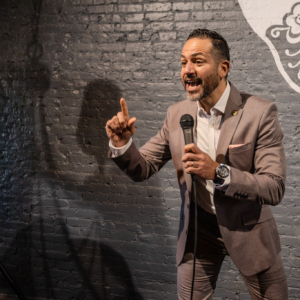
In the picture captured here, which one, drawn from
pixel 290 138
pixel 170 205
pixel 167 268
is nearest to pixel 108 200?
pixel 170 205

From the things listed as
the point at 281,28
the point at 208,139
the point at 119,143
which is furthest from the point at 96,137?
the point at 281,28

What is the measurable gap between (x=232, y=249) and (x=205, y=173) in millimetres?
460

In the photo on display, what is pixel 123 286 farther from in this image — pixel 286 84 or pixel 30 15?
pixel 30 15

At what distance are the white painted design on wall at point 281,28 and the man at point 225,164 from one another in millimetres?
970

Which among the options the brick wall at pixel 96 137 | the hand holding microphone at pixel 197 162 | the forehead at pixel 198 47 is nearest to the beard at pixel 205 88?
the forehead at pixel 198 47

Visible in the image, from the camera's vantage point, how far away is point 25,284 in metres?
2.68

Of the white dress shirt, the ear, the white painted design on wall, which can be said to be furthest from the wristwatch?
the white painted design on wall

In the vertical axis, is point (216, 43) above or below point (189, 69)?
above

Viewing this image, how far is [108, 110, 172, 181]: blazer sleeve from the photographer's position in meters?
1.37

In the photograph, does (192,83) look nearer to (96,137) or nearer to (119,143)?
(119,143)

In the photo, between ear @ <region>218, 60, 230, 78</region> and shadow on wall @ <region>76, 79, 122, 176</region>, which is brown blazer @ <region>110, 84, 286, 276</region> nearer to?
ear @ <region>218, 60, 230, 78</region>

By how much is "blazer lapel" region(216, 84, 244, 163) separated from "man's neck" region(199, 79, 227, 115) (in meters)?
0.06

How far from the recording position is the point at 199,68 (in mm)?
1319

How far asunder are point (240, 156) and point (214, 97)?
32 centimetres
